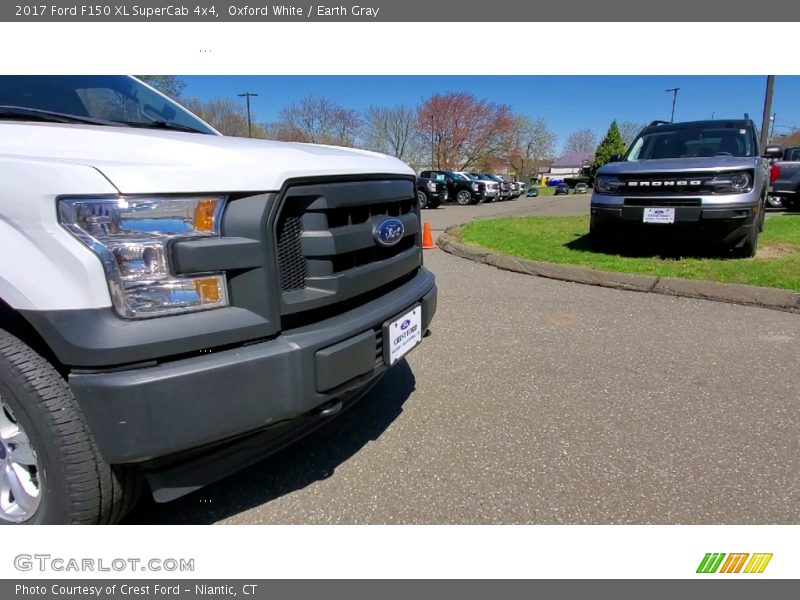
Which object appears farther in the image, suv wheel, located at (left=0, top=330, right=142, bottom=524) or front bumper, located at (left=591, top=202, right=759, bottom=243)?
front bumper, located at (left=591, top=202, right=759, bottom=243)

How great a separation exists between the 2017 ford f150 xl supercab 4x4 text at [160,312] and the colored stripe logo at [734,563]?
1.48m

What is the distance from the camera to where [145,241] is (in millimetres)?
1418

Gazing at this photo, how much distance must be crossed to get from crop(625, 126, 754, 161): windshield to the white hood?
6.40 metres

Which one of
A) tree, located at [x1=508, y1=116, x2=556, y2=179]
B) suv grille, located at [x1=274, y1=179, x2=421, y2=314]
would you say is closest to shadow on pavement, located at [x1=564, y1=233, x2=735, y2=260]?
suv grille, located at [x1=274, y1=179, x2=421, y2=314]

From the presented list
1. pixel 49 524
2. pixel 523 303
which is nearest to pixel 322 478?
pixel 49 524

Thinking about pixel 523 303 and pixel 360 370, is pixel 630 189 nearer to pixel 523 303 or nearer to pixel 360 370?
pixel 523 303

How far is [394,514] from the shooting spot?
6.30ft

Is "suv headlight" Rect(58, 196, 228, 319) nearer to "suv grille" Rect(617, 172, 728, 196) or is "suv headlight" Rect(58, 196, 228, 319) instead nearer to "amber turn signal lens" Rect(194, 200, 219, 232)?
"amber turn signal lens" Rect(194, 200, 219, 232)

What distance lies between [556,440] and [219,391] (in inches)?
67.3

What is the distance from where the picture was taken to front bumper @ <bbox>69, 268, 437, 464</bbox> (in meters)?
1.37

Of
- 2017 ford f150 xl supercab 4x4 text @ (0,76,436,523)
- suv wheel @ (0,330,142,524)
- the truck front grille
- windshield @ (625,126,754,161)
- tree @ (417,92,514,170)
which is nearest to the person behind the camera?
2017 ford f150 xl supercab 4x4 text @ (0,76,436,523)

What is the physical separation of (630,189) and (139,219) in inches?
231

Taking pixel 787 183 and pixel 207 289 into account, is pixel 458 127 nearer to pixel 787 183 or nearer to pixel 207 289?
pixel 787 183

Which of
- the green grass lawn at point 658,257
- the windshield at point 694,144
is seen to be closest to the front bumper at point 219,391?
the green grass lawn at point 658,257
